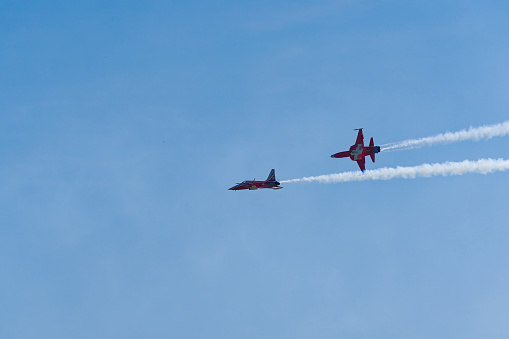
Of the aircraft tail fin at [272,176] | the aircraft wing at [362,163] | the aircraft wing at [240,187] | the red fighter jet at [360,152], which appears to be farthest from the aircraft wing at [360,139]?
the aircraft wing at [240,187]

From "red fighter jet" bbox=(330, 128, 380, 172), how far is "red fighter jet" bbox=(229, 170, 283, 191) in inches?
515

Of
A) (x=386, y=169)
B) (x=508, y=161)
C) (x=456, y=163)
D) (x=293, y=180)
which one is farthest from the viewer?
(x=293, y=180)

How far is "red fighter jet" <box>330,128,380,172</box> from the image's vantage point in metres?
113

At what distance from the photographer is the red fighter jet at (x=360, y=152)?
11331 cm

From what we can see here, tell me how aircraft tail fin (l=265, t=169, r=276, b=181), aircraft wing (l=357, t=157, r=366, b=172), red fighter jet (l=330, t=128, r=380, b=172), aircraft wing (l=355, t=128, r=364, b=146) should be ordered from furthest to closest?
aircraft wing (l=355, t=128, r=364, b=146) < aircraft wing (l=357, t=157, r=366, b=172) < aircraft tail fin (l=265, t=169, r=276, b=181) < red fighter jet (l=330, t=128, r=380, b=172)

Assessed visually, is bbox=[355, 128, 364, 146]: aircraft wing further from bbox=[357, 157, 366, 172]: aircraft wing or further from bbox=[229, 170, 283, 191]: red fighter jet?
bbox=[229, 170, 283, 191]: red fighter jet

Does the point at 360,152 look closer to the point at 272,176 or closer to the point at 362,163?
the point at 362,163

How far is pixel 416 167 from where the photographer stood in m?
101

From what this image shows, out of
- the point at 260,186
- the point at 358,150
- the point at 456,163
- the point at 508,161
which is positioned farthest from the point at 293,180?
the point at 508,161

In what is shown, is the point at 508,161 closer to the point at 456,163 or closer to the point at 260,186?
the point at 456,163

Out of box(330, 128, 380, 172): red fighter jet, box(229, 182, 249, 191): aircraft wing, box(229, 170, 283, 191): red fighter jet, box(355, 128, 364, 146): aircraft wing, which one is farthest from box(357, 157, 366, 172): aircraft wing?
box(229, 182, 249, 191): aircraft wing

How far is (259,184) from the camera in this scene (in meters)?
115

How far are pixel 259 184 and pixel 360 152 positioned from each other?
21.0 metres

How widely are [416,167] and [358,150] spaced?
16726mm
